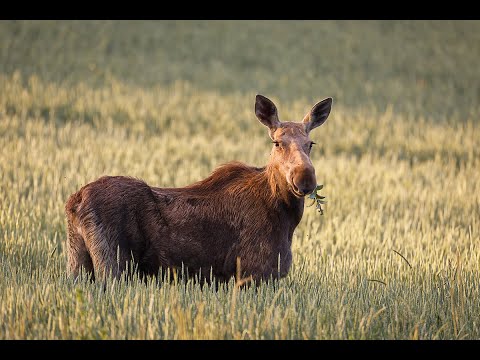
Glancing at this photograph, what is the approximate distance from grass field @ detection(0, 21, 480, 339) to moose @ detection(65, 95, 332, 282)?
335 millimetres

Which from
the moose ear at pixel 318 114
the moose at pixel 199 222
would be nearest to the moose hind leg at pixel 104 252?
the moose at pixel 199 222

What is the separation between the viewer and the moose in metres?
7.19

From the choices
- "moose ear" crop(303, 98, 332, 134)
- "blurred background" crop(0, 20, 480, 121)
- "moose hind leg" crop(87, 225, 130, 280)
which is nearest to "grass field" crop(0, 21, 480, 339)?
"blurred background" crop(0, 20, 480, 121)

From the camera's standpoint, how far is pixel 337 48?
33.2 metres

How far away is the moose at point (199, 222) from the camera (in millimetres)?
7191

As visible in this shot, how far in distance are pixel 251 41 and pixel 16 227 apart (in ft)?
81.4

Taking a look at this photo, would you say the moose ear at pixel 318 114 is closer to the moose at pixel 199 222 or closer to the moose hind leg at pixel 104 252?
the moose at pixel 199 222

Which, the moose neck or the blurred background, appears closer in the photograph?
the moose neck

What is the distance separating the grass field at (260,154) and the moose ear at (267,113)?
181 centimetres

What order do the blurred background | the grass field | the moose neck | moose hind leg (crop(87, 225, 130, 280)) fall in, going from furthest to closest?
the blurred background → the moose neck → moose hind leg (crop(87, 225, 130, 280)) → the grass field

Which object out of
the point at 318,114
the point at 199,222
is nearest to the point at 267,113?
the point at 318,114

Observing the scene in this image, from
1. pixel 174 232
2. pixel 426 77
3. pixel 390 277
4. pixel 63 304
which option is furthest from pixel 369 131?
pixel 63 304

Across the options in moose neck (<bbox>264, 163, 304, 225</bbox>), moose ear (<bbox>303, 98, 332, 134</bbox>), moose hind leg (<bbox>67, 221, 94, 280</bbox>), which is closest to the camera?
moose hind leg (<bbox>67, 221, 94, 280</bbox>)

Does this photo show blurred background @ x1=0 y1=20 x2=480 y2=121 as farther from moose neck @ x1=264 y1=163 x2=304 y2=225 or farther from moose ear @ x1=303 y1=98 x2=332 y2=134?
moose neck @ x1=264 y1=163 x2=304 y2=225
